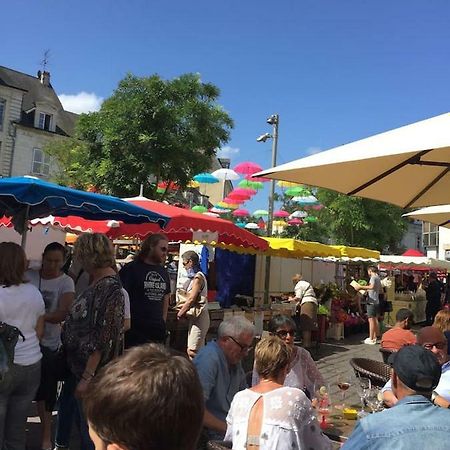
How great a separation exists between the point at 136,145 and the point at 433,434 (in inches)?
551

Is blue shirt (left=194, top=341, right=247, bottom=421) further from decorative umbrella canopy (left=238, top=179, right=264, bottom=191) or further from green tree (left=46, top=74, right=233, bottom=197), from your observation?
decorative umbrella canopy (left=238, top=179, right=264, bottom=191)

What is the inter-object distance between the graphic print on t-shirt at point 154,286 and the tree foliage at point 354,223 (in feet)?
87.7

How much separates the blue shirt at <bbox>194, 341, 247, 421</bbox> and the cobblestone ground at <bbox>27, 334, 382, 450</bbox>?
1.19 meters

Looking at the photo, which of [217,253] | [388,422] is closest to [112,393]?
[388,422]

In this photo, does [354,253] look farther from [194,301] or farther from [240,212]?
[240,212]

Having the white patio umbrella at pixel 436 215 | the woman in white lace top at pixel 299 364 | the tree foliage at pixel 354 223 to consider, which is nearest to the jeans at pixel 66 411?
the woman in white lace top at pixel 299 364

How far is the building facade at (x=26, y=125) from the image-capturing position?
35781mm

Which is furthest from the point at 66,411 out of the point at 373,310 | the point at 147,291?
the point at 373,310

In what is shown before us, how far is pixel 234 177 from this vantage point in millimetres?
18609

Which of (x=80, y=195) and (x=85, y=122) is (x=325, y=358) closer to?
(x=80, y=195)

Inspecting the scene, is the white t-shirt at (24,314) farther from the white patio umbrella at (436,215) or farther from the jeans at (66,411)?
the white patio umbrella at (436,215)

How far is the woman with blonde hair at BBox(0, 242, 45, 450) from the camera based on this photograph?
10.2 ft

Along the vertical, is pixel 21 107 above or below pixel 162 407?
above

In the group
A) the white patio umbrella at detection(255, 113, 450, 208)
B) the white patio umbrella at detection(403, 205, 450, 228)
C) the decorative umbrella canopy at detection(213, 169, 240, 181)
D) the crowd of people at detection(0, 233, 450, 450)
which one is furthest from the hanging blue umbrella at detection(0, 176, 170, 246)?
the decorative umbrella canopy at detection(213, 169, 240, 181)
